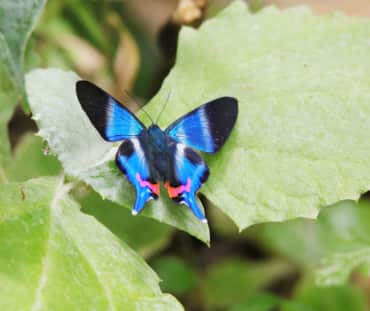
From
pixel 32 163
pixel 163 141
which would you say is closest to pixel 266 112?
pixel 163 141

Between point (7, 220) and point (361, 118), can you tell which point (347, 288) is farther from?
point (7, 220)

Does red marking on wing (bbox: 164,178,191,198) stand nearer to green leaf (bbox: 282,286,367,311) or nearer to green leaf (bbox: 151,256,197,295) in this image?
green leaf (bbox: 151,256,197,295)

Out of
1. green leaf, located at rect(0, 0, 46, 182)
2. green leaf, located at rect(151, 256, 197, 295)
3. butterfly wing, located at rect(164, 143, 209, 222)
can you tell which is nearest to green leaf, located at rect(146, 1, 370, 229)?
butterfly wing, located at rect(164, 143, 209, 222)

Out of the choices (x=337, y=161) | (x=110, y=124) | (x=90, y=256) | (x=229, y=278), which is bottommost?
(x=229, y=278)

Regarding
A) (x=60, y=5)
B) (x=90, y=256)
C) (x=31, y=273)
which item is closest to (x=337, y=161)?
→ (x=90, y=256)

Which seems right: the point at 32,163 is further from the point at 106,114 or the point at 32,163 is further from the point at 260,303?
the point at 260,303

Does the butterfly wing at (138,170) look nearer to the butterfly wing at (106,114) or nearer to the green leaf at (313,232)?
the butterfly wing at (106,114)
